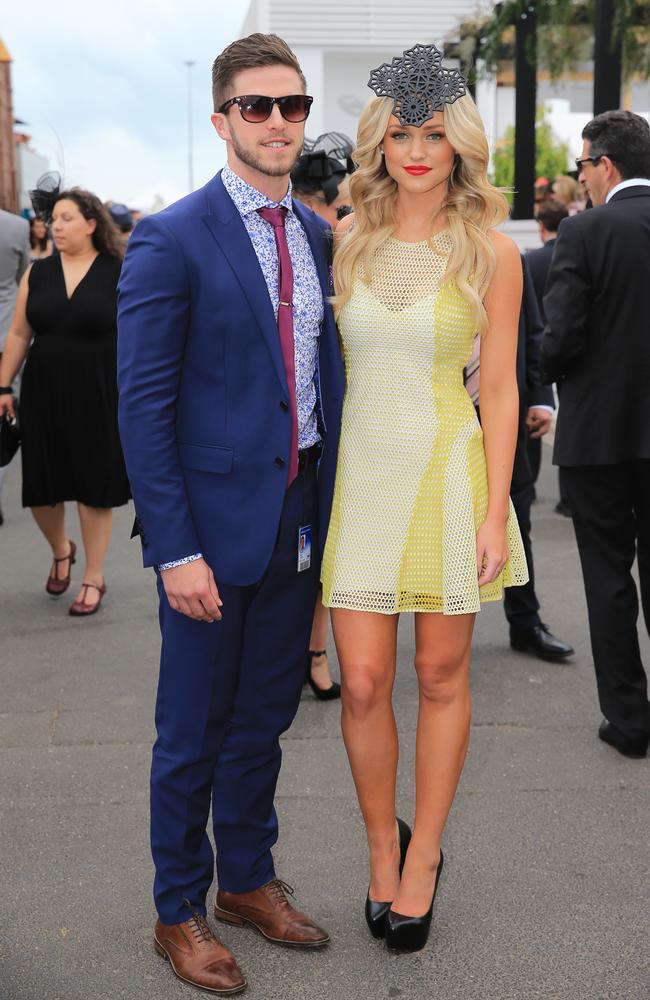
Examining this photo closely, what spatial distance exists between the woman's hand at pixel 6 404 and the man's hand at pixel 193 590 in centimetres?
383

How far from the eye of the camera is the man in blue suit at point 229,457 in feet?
8.75

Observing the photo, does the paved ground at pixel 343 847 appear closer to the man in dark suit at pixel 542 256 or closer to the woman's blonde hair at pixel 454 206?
the woman's blonde hair at pixel 454 206

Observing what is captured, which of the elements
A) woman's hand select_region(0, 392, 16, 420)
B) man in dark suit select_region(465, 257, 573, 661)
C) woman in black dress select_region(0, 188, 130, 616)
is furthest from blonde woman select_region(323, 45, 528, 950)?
woman's hand select_region(0, 392, 16, 420)

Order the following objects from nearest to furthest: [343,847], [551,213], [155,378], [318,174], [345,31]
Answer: [155,378] < [343,847] < [318,174] < [551,213] < [345,31]

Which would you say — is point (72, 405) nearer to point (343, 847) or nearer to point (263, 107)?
point (343, 847)

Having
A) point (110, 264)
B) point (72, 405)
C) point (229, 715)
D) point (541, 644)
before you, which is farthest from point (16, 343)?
point (229, 715)

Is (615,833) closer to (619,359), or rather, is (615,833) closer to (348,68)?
(619,359)

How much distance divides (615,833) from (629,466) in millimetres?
1302

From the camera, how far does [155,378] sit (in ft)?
8.68

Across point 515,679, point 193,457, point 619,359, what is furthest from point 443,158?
point 515,679

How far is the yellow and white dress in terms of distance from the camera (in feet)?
9.52

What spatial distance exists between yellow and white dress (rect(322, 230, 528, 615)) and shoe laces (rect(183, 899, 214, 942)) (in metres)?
0.82

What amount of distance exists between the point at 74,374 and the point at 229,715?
3.72 m

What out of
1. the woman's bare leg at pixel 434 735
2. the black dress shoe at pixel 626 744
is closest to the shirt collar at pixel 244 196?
the woman's bare leg at pixel 434 735
